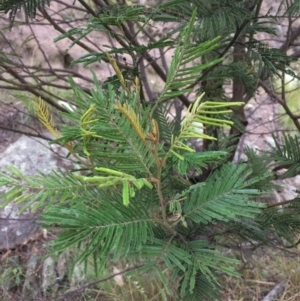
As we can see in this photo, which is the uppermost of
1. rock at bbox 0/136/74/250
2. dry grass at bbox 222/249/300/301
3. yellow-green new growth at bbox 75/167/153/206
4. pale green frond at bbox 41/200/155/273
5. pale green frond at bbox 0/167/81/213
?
rock at bbox 0/136/74/250

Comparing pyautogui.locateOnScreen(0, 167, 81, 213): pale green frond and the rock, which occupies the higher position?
the rock

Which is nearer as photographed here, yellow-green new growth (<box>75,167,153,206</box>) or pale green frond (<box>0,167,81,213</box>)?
yellow-green new growth (<box>75,167,153,206</box>)

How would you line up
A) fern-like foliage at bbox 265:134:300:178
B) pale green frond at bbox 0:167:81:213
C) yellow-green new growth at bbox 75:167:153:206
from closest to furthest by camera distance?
1. yellow-green new growth at bbox 75:167:153:206
2. pale green frond at bbox 0:167:81:213
3. fern-like foliage at bbox 265:134:300:178

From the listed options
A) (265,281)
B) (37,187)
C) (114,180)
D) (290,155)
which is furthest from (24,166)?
(114,180)

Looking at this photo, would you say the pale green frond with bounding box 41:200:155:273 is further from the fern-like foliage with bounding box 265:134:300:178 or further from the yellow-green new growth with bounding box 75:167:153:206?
the fern-like foliage with bounding box 265:134:300:178

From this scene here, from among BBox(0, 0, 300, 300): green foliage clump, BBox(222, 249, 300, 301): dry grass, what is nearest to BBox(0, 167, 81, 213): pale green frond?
BBox(0, 0, 300, 300): green foliage clump

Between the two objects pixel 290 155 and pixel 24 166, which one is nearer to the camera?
pixel 290 155

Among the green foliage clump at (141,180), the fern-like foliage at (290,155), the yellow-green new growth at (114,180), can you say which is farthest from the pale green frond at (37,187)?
the fern-like foliage at (290,155)

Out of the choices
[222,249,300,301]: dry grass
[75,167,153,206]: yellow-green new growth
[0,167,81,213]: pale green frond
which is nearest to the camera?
[75,167,153,206]: yellow-green new growth

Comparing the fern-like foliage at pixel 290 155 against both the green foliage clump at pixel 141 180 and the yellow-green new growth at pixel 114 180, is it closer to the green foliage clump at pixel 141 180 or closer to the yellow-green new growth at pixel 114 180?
the green foliage clump at pixel 141 180

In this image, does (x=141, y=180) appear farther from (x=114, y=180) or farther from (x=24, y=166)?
(x=24, y=166)

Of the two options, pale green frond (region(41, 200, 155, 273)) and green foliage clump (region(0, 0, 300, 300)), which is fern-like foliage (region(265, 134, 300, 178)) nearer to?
green foliage clump (region(0, 0, 300, 300))

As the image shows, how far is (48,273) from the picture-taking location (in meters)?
1.61

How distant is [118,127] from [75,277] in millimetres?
→ 1277
